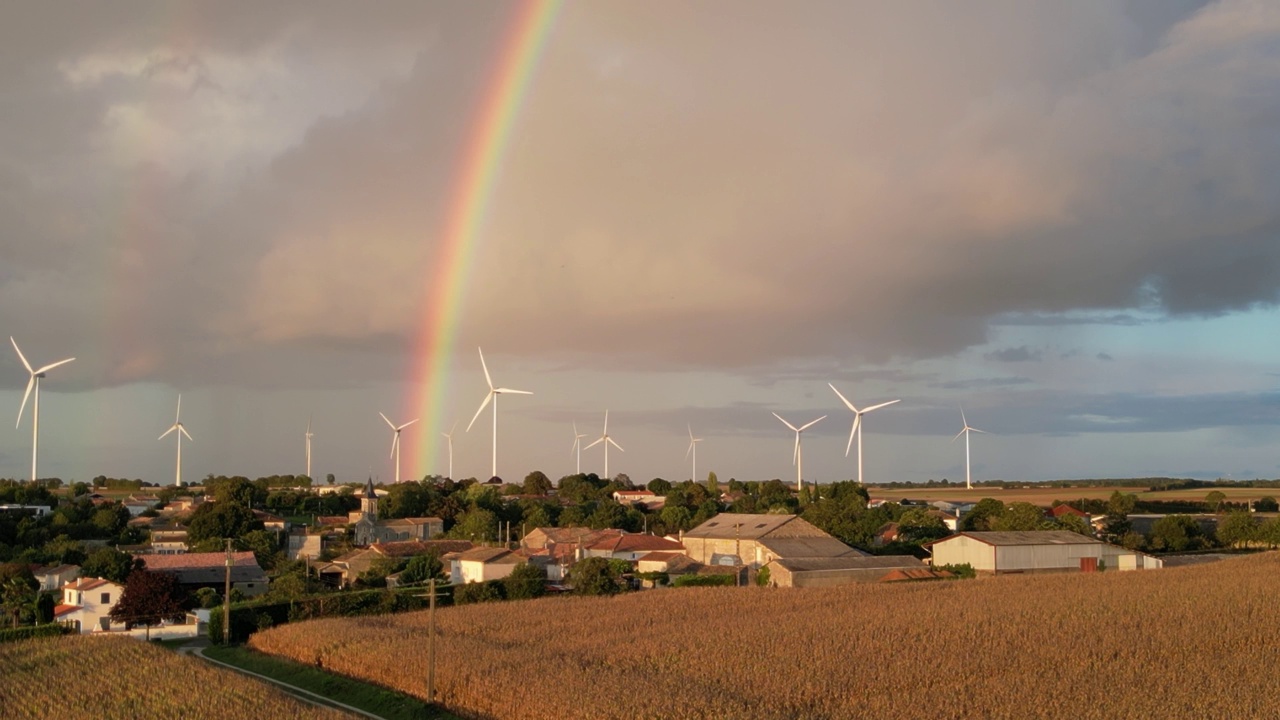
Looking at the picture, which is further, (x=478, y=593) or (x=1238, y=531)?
(x=1238, y=531)

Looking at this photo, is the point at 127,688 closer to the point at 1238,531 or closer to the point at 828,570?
the point at 828,570

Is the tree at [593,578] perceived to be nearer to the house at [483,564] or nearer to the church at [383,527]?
the house at [483,564]

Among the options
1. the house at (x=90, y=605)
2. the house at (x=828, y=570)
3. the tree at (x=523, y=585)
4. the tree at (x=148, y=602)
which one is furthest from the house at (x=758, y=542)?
the house at (x=90, y=605)

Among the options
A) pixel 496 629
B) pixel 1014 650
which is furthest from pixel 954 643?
pixel 496 629

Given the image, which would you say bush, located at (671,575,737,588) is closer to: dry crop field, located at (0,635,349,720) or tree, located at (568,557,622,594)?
tree, located at (568,557,622,594)

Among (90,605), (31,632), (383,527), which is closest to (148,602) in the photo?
(31,632)

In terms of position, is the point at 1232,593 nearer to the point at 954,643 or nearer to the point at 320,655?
the point at 954,643

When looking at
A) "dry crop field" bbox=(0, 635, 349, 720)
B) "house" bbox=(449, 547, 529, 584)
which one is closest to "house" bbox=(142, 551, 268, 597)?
"house" bbox=(449, 547, 529, 584)
